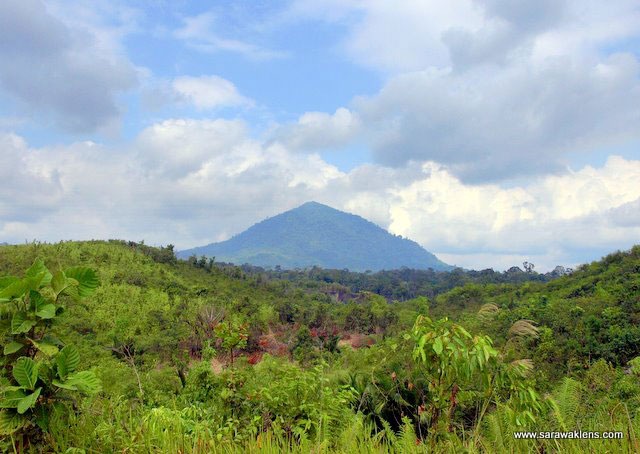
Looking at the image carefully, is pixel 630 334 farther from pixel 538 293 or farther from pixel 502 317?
pixel 538 293

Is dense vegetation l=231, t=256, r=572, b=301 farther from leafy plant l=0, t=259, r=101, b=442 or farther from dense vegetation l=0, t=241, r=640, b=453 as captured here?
leafy plant l=0, t=259, r=101, b=442

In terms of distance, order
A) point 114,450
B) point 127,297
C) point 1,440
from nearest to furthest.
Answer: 1. point 1,440
2. point 114,450
3. point 127,297

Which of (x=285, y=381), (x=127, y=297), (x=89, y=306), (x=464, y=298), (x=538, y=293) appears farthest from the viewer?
(x=464, y=298)

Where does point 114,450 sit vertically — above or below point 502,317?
above

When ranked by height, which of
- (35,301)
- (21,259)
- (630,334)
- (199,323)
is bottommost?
(630,334)

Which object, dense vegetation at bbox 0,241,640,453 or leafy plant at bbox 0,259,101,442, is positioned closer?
leafy plant at bbox 0,259,101,442

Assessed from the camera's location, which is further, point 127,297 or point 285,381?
point 127,297

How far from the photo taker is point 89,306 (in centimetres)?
3100

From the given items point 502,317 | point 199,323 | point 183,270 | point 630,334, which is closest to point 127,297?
point 199,323

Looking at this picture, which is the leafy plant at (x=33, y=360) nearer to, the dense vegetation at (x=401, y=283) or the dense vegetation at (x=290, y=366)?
the dense vegetation at (x=290, y=366)

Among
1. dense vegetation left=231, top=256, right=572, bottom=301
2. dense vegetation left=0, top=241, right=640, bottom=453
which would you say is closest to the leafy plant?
dense vegetation left=0, top=241, right=640, bottom=453

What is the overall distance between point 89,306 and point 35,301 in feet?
106

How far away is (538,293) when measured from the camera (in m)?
36.9

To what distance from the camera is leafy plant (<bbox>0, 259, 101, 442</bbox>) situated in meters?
2.50
